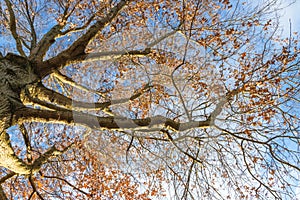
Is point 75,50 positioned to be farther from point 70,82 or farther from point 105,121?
point 105,121

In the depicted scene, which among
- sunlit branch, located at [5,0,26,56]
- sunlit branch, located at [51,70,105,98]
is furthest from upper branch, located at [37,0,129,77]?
sunlit branch, located at [5,0,26,56]

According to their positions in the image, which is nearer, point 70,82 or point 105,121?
point 105,121

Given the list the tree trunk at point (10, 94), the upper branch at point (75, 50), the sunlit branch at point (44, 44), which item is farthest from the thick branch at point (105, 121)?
the sunlit branch at point (44, 44)

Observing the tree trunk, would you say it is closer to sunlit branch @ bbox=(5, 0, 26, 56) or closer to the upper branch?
the upper branch

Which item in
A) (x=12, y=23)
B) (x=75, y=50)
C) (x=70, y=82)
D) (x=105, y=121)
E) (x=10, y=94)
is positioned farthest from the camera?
(x=70, y=82)

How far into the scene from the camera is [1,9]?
23.5 ft

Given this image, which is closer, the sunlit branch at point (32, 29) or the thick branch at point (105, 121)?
the thick branch at point (105, 121)

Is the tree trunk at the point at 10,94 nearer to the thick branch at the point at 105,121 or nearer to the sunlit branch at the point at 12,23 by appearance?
the thick branch at the point at 105,121

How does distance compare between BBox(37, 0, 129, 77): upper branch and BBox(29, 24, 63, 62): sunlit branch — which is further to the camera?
BBox(29, 24, 63, 62): sunlit branch

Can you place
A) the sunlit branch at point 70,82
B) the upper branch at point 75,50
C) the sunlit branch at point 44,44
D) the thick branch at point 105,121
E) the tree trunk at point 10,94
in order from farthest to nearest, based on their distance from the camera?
1. the sunlit branch at point 70,82
2. the sunlit branch at point 44,44
3. the upper branch at point 75,50
4. the thick branch at point 105,121
5. the tree trunk at point 10,94

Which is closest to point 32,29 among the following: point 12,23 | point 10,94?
point 12,23

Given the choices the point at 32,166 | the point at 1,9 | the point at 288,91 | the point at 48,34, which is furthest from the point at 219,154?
the point at 1,9

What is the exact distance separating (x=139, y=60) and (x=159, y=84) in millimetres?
1096

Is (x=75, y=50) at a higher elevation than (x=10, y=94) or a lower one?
higher
